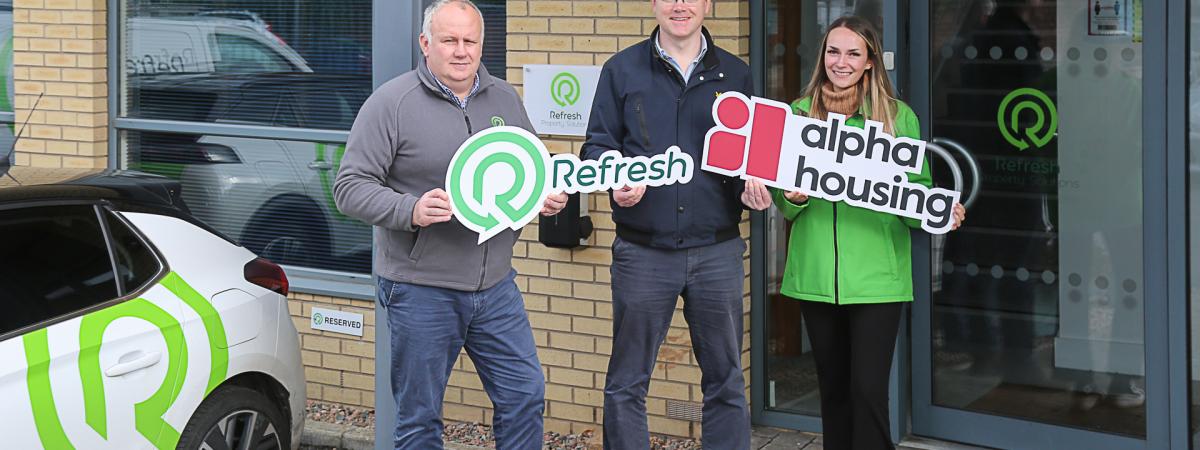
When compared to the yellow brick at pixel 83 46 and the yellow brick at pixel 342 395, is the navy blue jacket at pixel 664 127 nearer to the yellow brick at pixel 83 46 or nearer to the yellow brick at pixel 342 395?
the yellow brick at pixel 342 395

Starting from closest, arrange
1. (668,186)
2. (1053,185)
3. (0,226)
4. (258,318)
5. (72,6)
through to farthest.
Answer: (0,226)
(668,186)
(258,318)
(1053,185)
(72,6)

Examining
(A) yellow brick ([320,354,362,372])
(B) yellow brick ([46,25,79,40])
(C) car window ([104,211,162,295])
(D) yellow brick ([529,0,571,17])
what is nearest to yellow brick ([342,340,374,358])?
(A) yellow brick ([320,354,362,372])

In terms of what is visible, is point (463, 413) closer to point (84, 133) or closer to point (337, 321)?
point (337, 321)

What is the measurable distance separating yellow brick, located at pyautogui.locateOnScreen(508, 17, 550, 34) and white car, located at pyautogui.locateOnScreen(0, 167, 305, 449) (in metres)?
1.62

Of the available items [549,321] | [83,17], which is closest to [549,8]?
[549,321]

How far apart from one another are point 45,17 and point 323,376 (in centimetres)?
233

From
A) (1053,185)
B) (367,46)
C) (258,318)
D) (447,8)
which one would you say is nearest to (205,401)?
(258,318)

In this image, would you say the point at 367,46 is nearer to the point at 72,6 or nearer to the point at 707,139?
the point at 72,6

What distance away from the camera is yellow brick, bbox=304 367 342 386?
24.4 ft

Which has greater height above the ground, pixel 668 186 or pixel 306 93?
Answer: pixel 306 93

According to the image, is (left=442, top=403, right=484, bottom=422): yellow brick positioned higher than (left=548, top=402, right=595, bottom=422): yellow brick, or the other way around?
(left=548, top=402, right=595, bottom=422): yellow brick

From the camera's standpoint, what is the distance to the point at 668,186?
5.04 m

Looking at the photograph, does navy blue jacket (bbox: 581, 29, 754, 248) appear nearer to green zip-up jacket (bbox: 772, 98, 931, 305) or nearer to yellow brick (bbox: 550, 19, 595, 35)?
green zip-up jacket (bbox: 772, 98, 931, 305)

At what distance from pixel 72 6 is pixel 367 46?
5.38ft
